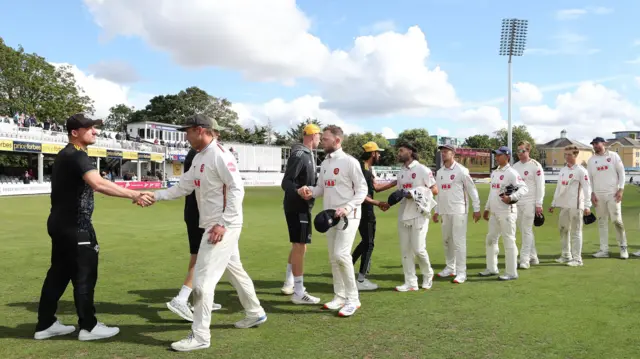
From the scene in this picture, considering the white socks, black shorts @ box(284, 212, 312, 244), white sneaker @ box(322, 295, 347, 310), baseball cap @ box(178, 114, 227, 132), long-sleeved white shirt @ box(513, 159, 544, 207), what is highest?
baseball cap @ box(178, 114, 227, 132)

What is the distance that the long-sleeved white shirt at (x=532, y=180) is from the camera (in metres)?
8.56

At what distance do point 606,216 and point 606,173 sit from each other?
858 millimetres

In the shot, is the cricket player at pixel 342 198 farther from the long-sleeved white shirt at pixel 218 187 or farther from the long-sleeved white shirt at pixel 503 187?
the long-sleeved white shirt at pixel 503 187

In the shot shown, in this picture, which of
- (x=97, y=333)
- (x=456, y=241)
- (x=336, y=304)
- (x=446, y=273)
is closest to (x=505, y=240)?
(x=456, y=241)

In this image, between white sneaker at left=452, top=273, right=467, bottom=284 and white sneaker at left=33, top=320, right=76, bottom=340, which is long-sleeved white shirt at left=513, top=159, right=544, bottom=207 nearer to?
white sneaker at left=452, top=273, right=467, bottom=284

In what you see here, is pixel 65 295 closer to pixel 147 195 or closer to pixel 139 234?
pixel 147 195

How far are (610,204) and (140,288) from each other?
876 centimetres

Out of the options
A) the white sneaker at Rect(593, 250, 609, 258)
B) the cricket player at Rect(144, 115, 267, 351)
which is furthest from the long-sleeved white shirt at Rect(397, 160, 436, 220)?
the white sneaker at Rect(593, 250, 609, 258)

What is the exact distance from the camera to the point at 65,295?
647 centimetres

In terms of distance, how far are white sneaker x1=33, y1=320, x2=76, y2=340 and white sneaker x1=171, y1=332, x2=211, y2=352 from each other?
130 centimetres

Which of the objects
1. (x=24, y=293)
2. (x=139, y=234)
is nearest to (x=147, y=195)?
(x=24, y=293)

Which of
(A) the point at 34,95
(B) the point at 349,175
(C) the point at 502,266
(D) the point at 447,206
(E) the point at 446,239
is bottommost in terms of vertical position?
(C) the point at 502,266

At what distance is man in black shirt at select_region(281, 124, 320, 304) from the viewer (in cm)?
613

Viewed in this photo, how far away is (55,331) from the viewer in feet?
15.8
